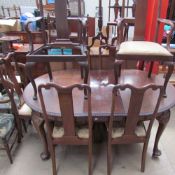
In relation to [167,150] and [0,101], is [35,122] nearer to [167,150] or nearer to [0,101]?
[0,101]

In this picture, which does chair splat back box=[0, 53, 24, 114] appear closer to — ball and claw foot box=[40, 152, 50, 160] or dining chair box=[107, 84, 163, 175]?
ball and claw foot box=[40, 152, 50, 160]

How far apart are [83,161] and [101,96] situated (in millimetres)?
662

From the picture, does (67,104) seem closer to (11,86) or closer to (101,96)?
(101,96)

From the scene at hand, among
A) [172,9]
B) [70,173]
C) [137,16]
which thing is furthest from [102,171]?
[172,9]

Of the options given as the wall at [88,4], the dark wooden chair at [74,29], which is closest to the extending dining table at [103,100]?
the dark wooden chair at [74,29]

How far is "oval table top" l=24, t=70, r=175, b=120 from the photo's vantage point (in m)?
1.49

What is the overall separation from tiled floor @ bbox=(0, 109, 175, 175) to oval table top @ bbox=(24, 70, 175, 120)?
593 mm

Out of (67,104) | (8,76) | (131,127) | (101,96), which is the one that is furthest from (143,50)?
(8,76)

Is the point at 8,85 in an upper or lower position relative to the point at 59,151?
upper

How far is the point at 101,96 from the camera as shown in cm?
168

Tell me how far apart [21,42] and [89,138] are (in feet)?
7.42

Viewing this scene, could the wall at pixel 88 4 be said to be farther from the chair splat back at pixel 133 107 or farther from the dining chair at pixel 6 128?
the chair splat back at pixel 133 107

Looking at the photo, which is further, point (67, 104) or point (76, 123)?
point (76, 123)

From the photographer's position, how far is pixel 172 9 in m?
3.00
